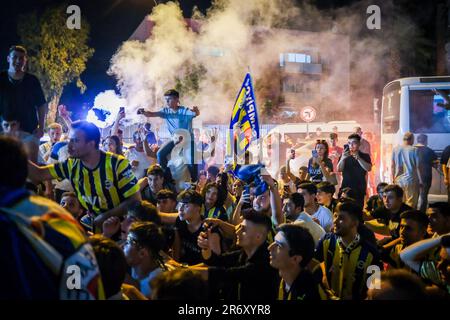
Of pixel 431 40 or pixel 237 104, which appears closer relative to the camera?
pixel 237 104

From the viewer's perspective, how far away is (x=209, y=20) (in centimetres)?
2450

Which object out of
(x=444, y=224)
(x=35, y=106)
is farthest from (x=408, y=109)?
(x=35, y=106)

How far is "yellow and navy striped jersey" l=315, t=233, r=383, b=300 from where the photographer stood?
4.43m

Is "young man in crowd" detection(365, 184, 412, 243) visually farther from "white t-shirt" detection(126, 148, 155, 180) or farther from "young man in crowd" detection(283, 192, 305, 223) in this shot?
"white t-shirt" detection(126, 148, 155, 180)

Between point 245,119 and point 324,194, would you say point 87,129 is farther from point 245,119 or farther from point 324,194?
point 324,194

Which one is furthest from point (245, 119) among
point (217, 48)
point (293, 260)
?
point (217, 48)

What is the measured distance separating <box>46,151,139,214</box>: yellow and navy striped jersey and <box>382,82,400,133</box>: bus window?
1007 centimetres

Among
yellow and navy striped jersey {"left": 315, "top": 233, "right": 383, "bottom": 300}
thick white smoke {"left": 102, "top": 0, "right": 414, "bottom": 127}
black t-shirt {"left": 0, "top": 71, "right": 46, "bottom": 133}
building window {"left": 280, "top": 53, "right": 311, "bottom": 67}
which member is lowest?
yellow and navy striped jersey {"left": 315, "top": 233, "right": 383, "bottom": 300}

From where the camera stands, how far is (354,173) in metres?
9.02

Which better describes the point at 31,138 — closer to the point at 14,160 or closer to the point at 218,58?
the point at 14,160

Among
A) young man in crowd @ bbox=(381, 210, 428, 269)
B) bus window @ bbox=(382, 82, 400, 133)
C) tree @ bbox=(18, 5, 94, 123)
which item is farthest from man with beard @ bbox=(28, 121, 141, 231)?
tree @ bbox=(18, 5, 94, 123)

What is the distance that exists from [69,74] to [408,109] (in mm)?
20254

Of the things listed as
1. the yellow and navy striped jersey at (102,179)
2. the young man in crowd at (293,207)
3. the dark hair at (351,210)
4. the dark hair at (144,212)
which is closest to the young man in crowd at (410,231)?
the dark hair at (351,210)

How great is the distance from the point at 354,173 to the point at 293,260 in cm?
566
